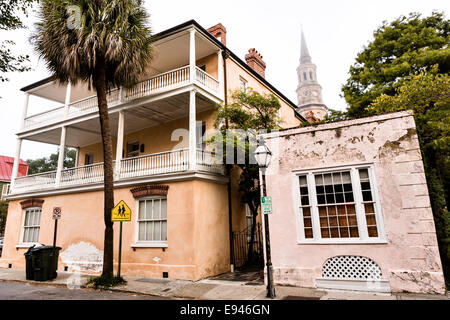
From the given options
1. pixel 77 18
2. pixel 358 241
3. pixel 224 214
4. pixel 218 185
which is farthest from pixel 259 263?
pixel 77 18

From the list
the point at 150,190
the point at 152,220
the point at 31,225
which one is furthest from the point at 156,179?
the point at 31,225

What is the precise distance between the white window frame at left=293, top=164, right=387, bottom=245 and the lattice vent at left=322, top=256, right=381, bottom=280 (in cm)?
47

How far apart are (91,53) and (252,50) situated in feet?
35.8

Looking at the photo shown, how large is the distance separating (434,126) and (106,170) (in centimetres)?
1100

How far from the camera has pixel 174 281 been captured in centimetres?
982

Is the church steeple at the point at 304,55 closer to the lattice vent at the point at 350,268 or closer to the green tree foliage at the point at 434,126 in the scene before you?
the green tree foliage at the point at 434,126

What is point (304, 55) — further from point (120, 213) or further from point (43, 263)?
point (43, 263)

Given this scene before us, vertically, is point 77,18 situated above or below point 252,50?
below

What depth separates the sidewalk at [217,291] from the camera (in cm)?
708

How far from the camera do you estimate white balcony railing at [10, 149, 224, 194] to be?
1134 cm

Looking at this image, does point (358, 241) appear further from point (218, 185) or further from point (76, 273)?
point (76, 273)

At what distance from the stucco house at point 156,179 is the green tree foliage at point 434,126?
5535 mm

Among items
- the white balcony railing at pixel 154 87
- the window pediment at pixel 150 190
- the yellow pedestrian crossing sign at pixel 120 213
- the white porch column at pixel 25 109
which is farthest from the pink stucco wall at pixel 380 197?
the white porch column at pixel 25 109

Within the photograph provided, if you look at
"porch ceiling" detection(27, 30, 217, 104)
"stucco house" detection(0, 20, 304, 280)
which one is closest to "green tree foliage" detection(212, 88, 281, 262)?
"stucco house" detection(0, 20, 304, 280)
